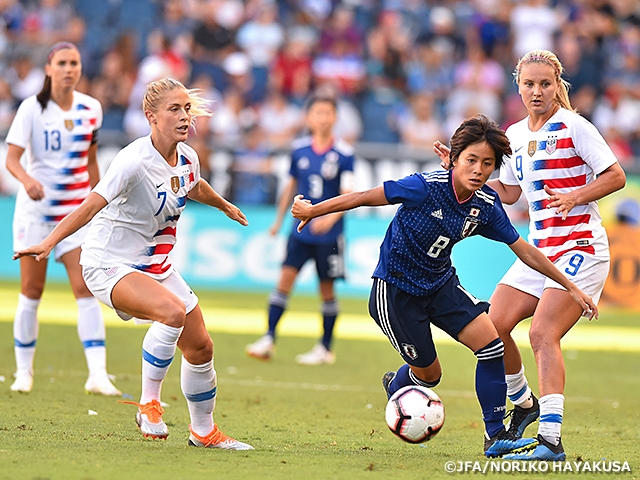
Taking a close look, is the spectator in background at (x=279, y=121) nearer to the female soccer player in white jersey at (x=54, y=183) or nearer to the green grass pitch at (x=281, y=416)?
the green grass pitch at (x=281, y=416)

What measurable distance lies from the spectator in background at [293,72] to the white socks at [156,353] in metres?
13.1

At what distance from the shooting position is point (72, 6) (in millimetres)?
20203

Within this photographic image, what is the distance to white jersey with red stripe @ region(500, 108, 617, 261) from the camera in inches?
233

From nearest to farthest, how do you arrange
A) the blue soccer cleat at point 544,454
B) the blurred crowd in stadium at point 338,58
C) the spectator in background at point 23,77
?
the blue soccer cleat at point 544,454
the blurred crowd in stadium at point 338,58
the spectator in background at point 23,77

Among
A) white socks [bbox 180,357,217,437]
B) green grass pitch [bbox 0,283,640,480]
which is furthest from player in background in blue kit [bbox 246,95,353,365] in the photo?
white socks [bbox 180,357,217,437]

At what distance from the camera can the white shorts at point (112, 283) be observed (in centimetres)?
571

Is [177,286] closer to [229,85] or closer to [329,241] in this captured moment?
[329,241]

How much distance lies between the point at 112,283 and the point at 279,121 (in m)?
12.3

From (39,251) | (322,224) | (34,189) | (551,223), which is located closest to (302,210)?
(39,251)

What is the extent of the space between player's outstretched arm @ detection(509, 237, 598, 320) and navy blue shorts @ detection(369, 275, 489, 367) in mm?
394

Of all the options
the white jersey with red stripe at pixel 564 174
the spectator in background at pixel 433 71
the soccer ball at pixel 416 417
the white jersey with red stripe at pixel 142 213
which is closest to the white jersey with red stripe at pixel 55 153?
the white jersey with red stripe at pixel 142 213

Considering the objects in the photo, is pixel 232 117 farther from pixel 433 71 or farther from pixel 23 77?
pixel 433 71

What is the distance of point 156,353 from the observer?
5.66m

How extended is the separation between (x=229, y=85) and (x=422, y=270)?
13247 mm
